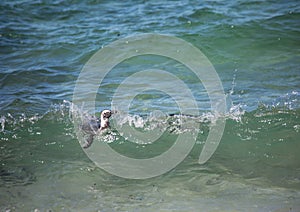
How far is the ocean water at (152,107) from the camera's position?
5914 mm

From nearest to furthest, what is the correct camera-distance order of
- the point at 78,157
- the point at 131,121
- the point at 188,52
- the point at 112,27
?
the point at 78,157, the point at 131,121, the point at 188,52, the point at 112,27

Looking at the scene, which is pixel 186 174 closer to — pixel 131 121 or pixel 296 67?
pixel 131 121

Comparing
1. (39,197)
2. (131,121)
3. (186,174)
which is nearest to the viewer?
(39,197)

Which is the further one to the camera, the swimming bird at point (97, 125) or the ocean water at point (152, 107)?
the swimming bird at point (97, 125)

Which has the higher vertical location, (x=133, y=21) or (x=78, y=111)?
(x=133, y=21)

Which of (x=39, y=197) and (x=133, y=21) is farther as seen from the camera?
(x=133, y=21)

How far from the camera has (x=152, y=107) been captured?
28.3ft

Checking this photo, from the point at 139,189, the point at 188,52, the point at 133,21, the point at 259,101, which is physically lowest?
the point at 139,189

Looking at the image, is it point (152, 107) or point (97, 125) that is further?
point (152, 107)

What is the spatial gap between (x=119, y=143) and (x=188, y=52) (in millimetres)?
4169

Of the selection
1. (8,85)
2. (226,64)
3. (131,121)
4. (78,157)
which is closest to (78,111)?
(131,121)

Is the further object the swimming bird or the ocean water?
the swimming bird

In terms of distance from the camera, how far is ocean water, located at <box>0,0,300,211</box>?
19.4 ft

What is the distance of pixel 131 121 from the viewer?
8.07 meters
